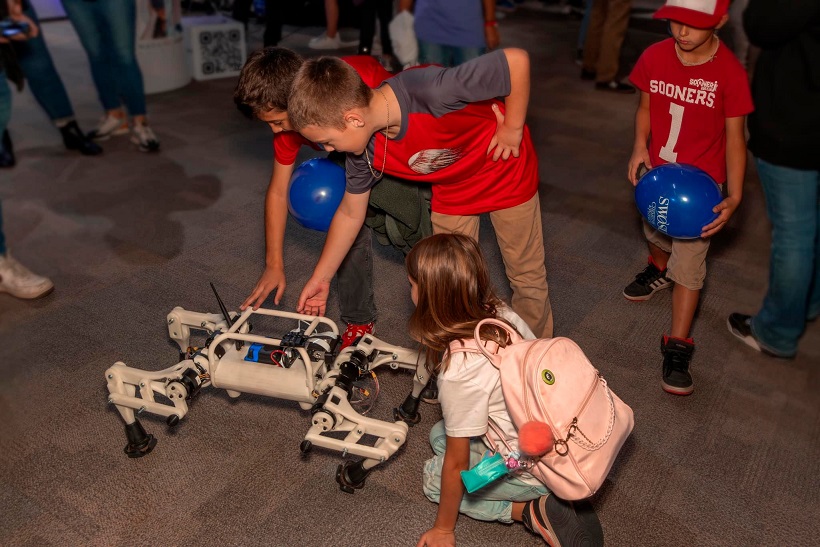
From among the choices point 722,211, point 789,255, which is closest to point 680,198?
point 722,211

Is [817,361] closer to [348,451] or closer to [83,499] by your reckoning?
[348,451]

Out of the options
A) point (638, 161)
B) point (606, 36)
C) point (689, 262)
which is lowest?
point (606, 36)

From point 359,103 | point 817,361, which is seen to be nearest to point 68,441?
point 359,103

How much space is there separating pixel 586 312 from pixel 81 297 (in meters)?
2.26

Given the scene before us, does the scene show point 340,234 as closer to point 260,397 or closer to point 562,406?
point 260,397

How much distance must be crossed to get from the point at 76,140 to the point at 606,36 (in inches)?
167

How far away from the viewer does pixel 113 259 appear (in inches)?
137

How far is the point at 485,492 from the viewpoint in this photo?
2004mm

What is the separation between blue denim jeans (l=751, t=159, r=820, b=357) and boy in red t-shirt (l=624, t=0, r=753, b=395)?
16 centimetres

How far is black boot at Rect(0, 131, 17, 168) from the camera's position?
4.48m

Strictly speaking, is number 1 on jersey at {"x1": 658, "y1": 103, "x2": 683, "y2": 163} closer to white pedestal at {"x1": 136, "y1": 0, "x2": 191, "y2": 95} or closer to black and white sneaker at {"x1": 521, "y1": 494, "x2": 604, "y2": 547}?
black and white sneaker at {"x1": 521, "y1": 494, "x2": 604, "y2": 547}

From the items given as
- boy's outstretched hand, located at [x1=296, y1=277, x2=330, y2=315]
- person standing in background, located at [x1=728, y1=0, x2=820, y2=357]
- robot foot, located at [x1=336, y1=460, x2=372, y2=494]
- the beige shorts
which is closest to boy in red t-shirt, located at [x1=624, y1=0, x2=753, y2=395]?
the beige shorts

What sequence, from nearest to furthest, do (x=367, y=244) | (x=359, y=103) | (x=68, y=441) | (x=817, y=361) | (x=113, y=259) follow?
(x=359, y=103) → (x=68, y=441) → (x=367, y=244) → (x=817, y=361) → (x=113, y=259)

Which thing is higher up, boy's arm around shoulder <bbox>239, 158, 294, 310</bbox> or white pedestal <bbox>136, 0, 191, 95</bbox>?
boy's arm around shoulder <bbox>239, 158, 294, 310</bbox>
